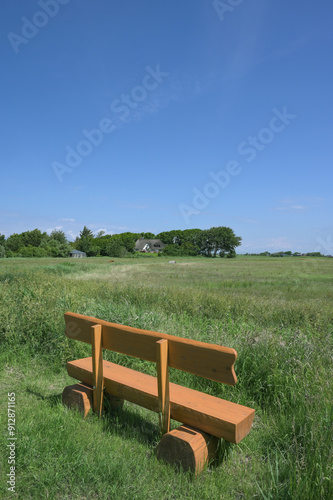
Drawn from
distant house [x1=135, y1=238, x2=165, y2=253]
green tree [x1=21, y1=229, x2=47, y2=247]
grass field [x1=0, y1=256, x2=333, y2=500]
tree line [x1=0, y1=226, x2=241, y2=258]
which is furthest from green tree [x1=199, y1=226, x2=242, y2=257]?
grass field [x1=0, y1=256, x2=333, y2=500]

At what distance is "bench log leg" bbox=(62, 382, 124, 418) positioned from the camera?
3.68m

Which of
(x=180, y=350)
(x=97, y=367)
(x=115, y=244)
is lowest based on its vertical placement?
(x=97, y=367)

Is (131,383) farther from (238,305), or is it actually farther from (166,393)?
Answer: (238,305)

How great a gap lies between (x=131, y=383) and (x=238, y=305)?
7252 millimetres

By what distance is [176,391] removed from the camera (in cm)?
337

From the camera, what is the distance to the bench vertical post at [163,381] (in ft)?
9.53

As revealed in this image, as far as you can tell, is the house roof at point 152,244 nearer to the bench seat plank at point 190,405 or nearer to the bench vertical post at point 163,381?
the bench seat plank at point 190,405

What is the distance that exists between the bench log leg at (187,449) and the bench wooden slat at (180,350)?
0.52 metres

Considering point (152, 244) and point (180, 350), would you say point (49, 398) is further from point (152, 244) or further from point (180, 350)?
point (152, 244)

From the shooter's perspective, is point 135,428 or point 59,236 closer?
point 135,428

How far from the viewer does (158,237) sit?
6132 inches

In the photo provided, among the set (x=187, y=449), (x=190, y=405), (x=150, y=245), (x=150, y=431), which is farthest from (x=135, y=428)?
(x=150, y=245)

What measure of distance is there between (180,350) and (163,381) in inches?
13.5

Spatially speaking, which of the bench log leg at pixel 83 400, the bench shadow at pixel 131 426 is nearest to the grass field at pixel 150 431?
the bench shadow at pixel 131 426
